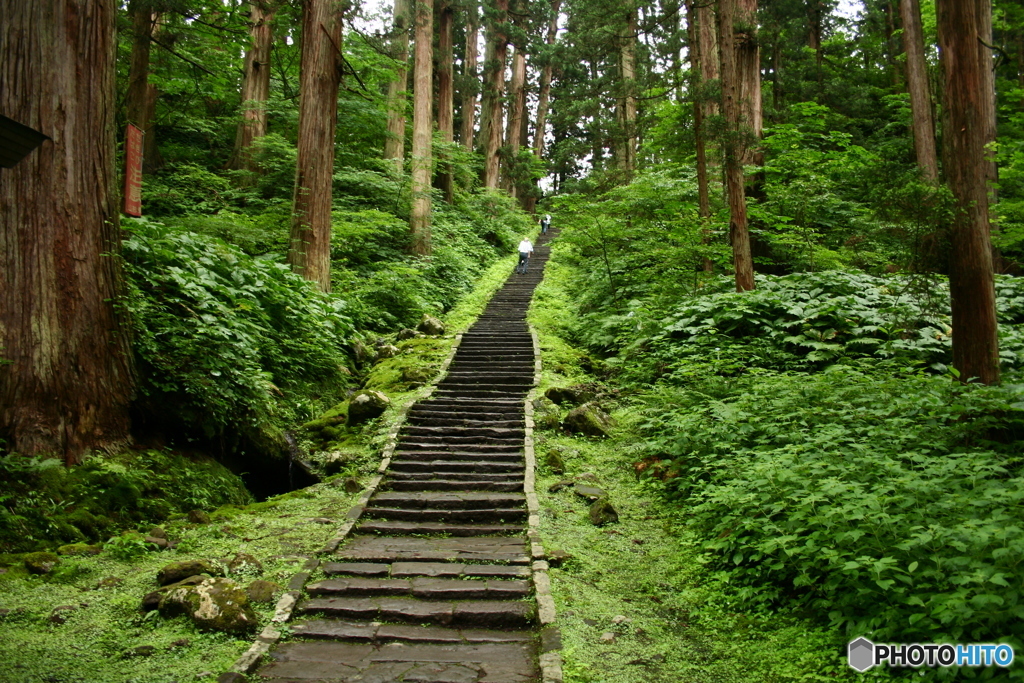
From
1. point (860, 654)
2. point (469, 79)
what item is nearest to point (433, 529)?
point (860, 654)

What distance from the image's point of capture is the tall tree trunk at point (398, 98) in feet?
64.8

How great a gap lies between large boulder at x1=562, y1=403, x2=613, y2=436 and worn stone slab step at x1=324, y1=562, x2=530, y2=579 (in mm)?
4048

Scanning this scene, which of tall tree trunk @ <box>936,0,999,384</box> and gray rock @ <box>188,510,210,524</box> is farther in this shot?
tall tree trunk @ <box>936,0,999,384</box>

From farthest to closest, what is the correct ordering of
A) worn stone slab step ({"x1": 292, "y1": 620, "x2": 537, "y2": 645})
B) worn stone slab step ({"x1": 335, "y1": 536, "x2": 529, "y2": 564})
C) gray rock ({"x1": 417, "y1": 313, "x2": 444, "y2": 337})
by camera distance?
gray rock ({"x1": 417, "y1": 313, "x2": 444, "y2": 337})
worn stone slab step ({"x1": 335, "y1": 536, "x2": 529, "y2": 564})
worn stone slab step ({"x1": 292, "y1": 620, "x2": 537, "y2": 645})

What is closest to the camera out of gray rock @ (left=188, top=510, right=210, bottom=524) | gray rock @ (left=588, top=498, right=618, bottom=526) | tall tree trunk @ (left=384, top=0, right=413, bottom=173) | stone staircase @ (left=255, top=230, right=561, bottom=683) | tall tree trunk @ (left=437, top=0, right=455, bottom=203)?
stone staircase @ (left=255, top=230, right=561, bottom=683)

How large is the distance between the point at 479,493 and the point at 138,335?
14.1 feet

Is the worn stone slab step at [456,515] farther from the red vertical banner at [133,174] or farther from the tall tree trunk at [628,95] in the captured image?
the tall tree trunk at [628,95]

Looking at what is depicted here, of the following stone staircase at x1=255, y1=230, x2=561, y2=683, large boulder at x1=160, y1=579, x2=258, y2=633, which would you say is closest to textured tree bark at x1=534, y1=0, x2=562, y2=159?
stone staircase at x1=255, y1=230, x2=561, y2=683

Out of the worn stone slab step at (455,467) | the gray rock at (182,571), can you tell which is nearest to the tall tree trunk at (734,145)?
the worn stone slab step at (455,467)

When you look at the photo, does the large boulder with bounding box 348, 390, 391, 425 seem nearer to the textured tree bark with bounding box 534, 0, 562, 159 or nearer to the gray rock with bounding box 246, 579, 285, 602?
the gray rock with bounding box 246, 579, 285, 602

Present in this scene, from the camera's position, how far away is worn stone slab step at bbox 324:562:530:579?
231 inches

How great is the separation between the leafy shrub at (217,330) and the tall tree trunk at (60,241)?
536mm

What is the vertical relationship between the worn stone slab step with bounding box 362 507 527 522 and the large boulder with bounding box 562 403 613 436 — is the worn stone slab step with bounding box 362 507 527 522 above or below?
below

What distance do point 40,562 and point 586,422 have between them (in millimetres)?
6850
